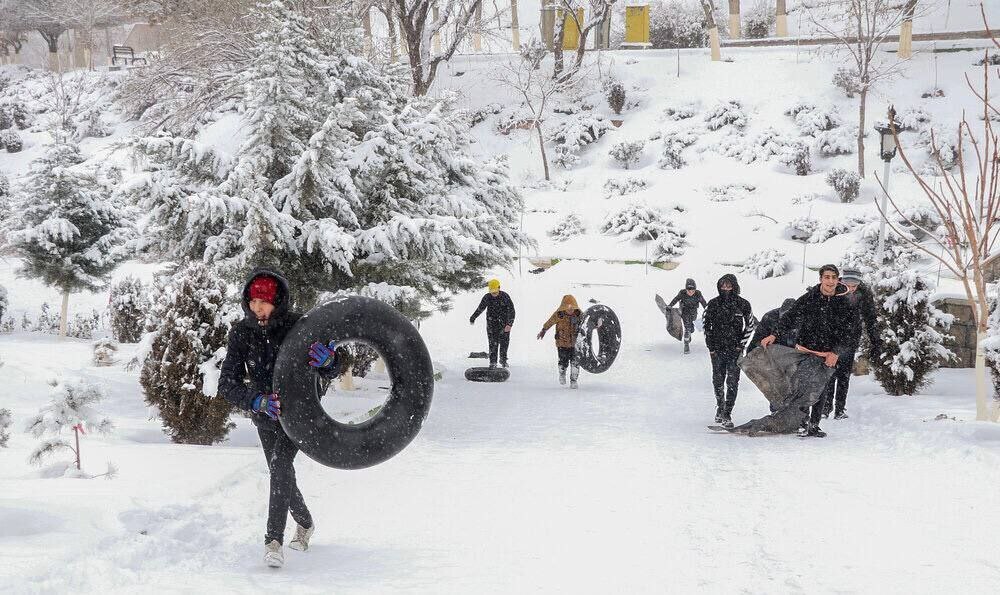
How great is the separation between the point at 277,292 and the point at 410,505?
219 centimetres

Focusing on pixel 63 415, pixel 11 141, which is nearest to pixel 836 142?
pixel 63 415

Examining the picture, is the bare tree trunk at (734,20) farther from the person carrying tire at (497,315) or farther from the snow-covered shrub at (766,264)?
the person carrying tire at (497,315)

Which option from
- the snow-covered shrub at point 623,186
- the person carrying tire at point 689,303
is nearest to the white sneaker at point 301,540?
the person carrying tire at point 689,303

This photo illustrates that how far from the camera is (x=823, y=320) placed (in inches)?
353

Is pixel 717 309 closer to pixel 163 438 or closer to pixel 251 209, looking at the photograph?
pixel 251 209

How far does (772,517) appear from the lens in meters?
5.89

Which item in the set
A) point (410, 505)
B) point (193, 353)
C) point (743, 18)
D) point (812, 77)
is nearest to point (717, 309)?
point (410, 505)

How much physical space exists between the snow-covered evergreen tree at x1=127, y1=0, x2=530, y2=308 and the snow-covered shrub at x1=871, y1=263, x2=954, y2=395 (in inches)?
215

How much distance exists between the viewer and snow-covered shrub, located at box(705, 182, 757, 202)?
30516 mm

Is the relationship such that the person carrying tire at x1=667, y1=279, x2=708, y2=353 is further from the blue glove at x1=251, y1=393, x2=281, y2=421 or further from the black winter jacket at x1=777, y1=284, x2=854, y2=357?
the blue glove at x1=251, y1=393, x2=281, y2=421

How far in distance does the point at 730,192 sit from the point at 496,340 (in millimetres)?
18298

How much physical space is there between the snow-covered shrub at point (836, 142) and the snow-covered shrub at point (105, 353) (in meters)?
26.9

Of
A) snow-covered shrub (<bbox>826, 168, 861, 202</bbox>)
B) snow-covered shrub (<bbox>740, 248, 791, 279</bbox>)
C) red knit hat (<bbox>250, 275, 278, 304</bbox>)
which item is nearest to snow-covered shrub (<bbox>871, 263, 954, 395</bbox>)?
red knit hat (<bbox>250, 275, 278, 304</bbox>)

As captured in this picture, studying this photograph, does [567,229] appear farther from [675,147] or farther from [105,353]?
[105,353]
